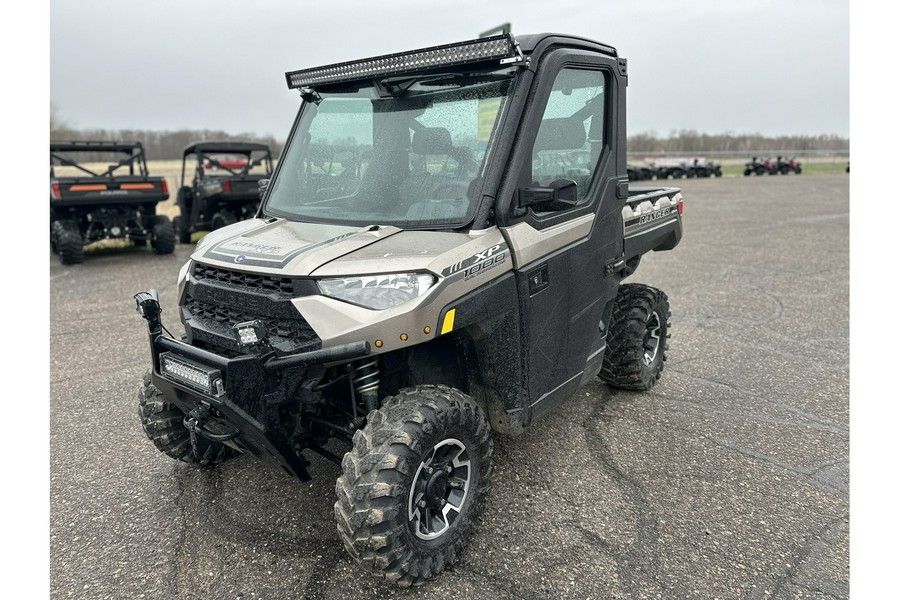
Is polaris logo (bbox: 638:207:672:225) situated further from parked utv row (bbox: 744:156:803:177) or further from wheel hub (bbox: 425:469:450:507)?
parked utv row (bbox: 744:156:803:177)

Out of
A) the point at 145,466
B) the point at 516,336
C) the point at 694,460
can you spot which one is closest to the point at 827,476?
the point at 694,460

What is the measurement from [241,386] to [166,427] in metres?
1.25

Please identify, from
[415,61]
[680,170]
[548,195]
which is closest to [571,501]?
[548,195]

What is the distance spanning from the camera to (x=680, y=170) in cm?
3862

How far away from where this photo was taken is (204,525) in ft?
10.6

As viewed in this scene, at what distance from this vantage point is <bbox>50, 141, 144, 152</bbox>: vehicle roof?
10909mm

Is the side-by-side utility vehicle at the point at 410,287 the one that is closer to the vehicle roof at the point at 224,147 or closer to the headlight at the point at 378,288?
the headlight at the point at 378,288

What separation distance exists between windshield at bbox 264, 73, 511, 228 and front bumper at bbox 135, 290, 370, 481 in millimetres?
880

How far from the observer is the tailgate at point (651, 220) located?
13.8 feet

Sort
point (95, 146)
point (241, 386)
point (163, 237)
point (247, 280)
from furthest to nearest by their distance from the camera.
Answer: point (163, 237), point (95, 146), point (247, 280), point (241, 386)

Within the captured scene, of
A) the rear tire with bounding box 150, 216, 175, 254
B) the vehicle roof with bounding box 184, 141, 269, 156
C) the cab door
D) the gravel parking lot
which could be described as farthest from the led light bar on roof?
the vehicle roof with bounding box 184, 141, 269, 156

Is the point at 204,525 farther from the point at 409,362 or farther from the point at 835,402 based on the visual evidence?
the point at 835,402

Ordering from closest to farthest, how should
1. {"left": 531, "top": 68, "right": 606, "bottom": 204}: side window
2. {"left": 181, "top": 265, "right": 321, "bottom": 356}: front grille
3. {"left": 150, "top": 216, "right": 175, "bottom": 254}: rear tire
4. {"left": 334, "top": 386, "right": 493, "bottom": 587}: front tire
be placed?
1. {"left": 334, "top": 386, "right": 493, "bottom": 587}: front tire
2. {"left": 181, "top": 265, "right": 321, "bottom": 356}: front grille
3. {"left": 531, "top": 68, "right": 606, "bottom": 204}: side window
4. {"left": 150, "top": 216, "right": 175, "bottom": 254}: rear tire

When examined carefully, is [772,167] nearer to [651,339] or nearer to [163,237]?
[163,237]
